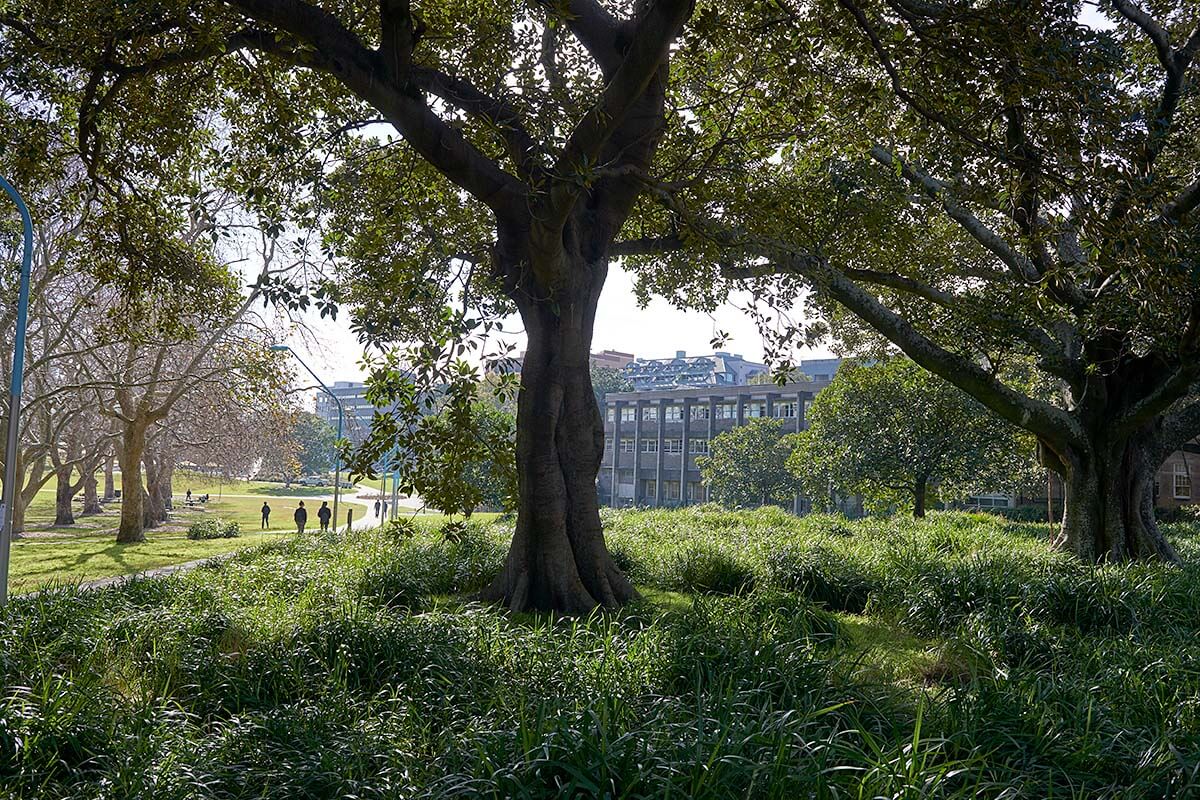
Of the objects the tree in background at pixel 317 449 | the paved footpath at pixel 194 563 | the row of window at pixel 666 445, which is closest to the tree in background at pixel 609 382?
the row of window at pixel 666 445

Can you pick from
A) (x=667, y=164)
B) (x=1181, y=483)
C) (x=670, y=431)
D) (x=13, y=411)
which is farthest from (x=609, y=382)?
(x=13, y=411)

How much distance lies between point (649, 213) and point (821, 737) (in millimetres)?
8498

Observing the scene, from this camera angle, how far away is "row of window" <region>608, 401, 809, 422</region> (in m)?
54.8

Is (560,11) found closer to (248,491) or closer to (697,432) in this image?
(697,432)

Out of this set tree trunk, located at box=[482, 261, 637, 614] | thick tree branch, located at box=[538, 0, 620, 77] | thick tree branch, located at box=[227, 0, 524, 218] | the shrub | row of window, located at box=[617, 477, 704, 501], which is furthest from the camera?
row of window, located at box=[617, 477, 704, 501]

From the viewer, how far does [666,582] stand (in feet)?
33.7

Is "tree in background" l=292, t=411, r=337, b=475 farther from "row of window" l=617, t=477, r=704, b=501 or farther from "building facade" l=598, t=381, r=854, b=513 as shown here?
"row of window" l=617, t=477, r=704, b=501

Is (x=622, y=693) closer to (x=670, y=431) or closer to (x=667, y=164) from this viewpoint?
(x=667, y=164)

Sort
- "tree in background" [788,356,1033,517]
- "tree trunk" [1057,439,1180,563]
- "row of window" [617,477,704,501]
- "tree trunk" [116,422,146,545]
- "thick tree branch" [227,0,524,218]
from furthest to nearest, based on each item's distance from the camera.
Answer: "row of window" [617,477,704,501] < "tree trunk" [116,422,146,545] < "tree in background" [788,356,1033,517] < "tree trunk" [1057,439,1180,563] < "thick tree branch" [227,0,524,218]

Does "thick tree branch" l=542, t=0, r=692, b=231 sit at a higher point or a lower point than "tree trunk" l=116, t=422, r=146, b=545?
higher

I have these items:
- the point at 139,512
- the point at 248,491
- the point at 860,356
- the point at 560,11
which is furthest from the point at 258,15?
the point at 248,491

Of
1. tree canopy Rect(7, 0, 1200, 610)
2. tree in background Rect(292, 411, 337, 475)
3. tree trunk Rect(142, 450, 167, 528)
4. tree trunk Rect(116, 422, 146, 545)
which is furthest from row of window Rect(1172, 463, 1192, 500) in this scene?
tree in background Rect(292, 411, 337, 475)

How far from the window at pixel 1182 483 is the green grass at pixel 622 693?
124ft

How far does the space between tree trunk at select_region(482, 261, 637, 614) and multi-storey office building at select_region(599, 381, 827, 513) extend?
154 ft
